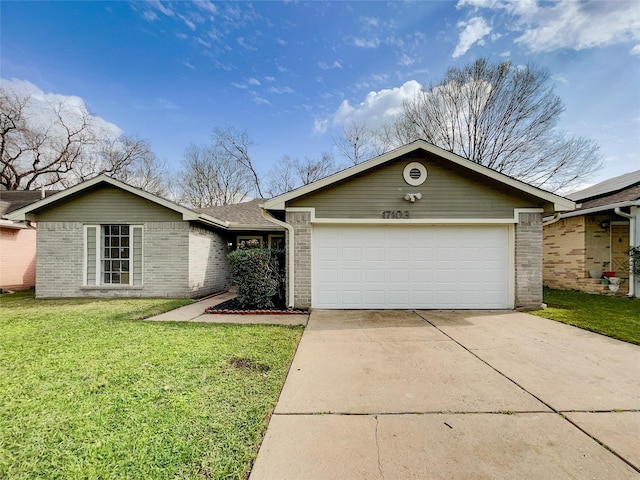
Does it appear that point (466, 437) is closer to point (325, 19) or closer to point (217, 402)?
point (217, 402)

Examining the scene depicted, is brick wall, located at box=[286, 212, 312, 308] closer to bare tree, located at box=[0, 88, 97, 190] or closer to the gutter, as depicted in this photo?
the gutter

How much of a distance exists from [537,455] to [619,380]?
2274 millimetres

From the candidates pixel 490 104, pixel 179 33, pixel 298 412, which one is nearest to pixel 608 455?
pixel 298 412

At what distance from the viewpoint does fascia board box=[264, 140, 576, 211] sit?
22.9 feet

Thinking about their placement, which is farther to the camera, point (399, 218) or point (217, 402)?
point (399, 218)

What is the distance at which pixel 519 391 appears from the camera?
312 centimetres

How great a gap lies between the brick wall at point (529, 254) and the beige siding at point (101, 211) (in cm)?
1025

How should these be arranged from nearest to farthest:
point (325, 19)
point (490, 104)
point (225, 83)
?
point (325, 19)
point (225, 83)
point (490, 104)

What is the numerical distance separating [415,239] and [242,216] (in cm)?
816

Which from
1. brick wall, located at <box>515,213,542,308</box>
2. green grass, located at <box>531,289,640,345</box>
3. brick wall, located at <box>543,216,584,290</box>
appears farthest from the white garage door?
brick wall, located at <box>543,216,584,290</box>

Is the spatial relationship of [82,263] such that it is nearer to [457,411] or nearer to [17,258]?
→ [17,258]

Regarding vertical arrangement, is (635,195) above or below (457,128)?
below

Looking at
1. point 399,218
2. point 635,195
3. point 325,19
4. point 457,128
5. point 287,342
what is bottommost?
point 287,342

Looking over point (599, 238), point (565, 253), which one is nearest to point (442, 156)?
point (599, 238)
